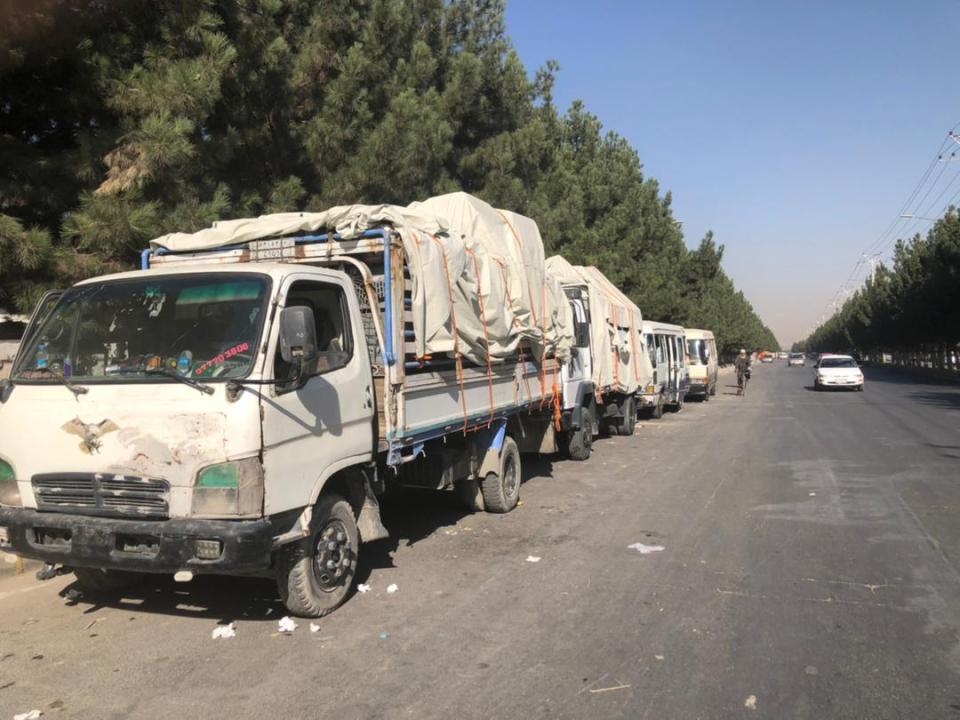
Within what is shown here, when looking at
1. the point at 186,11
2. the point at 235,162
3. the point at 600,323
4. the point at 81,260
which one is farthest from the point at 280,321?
the point at 600,323

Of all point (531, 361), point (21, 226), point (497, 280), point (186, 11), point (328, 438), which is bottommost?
point (328, 438)

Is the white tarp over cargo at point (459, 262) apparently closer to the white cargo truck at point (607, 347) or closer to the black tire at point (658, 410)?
the white cargo truck at point (607, 347)

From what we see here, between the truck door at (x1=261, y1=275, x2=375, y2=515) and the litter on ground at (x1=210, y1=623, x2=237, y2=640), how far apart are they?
3.18ft

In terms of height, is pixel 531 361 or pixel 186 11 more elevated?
pixel 186 11

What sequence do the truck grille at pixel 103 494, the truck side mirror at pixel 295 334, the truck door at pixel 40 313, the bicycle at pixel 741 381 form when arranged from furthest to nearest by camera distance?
1. the bicycle at pixel 741 381
2. the truck door at pixel 40 313
3. the truck side mirror at pixel 295 334
4. the truck grille at pixel 103 494

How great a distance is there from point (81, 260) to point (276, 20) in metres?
4.82

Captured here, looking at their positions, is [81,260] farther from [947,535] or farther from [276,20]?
[947,535]

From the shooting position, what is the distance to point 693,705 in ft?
12.1

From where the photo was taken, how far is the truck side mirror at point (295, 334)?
436cm

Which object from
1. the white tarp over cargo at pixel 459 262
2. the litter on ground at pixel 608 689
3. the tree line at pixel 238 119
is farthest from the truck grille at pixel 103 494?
the tree line at pixel 238 119

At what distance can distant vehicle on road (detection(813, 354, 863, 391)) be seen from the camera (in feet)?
100

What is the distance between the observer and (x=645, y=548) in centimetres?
673

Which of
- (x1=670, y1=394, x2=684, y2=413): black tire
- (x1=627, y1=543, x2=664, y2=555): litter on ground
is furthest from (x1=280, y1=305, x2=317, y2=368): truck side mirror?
(x1=670, y1=394, x2=684, y2=413): black tire

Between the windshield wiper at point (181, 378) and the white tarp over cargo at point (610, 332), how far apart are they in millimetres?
7478
